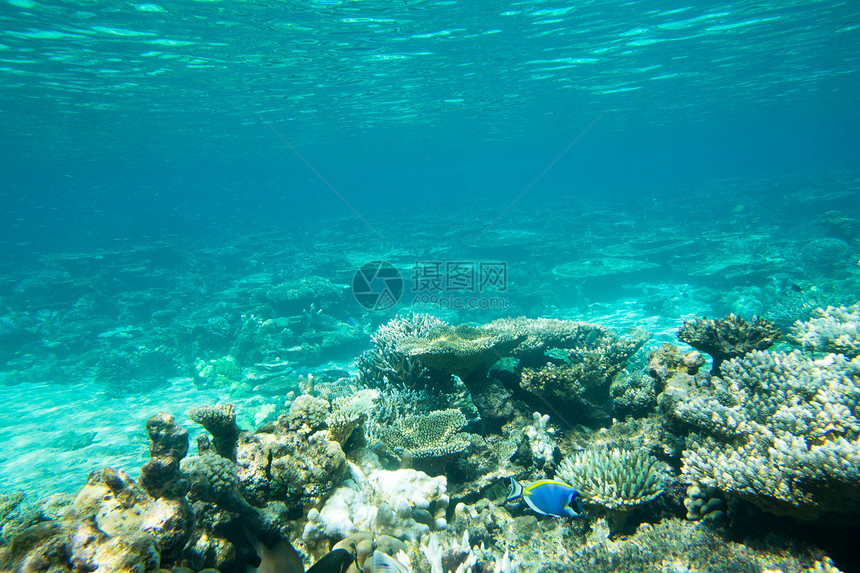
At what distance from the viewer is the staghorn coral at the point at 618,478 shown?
136 inches

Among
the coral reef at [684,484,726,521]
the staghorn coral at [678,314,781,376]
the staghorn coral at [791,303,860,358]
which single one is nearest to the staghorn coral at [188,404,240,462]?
the coral reef at [684,484,726,521]

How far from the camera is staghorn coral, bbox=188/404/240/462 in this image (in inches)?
128

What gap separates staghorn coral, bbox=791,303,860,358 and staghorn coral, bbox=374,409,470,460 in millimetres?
4805

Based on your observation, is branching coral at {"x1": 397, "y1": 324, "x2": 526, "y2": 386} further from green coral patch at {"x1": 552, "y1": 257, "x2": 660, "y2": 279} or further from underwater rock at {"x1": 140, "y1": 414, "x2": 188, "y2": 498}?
green coral patch at {"x1": 552, "y1": 257, "x2": 660, "y2": 279}

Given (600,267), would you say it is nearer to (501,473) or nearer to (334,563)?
(501,473)

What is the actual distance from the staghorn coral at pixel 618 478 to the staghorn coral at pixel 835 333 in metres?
3.16

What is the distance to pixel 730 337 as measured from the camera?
199 inches

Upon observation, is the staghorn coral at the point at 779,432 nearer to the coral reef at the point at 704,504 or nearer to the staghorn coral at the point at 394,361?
the coral reef at the point at 704,504

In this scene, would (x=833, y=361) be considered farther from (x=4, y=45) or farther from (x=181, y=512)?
(x=4, y=45)

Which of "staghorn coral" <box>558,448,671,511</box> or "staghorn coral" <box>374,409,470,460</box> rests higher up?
"staghorn coral" <box>558,448,671,511</box>
